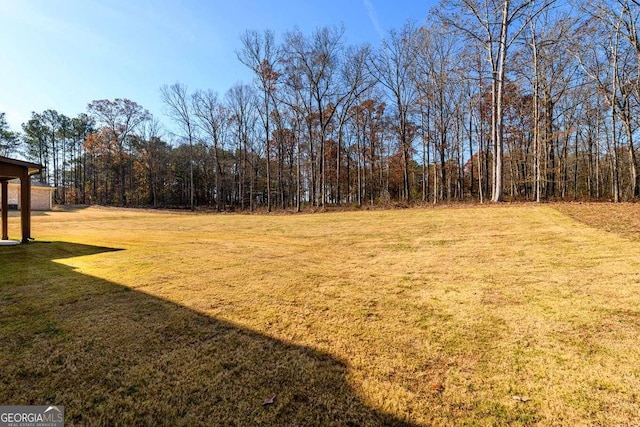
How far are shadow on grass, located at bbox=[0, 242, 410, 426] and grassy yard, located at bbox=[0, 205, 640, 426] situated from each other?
1 cm

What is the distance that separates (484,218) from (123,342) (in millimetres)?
10317

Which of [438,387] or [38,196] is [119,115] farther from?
[438,387]

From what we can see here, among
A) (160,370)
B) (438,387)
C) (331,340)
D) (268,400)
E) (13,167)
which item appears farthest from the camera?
(13,167)

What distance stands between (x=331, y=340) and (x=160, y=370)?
1.40m

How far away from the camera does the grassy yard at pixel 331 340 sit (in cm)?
190

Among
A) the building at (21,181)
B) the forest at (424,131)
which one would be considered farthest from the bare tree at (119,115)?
the building at (21,181)

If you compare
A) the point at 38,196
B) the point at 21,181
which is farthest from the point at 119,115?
the point at 21,181

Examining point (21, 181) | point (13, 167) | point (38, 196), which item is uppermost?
point (38, 196)

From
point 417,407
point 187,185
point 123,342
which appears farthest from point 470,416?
point 187,185

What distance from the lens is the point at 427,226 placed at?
945cm

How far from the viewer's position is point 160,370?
2.26 metres

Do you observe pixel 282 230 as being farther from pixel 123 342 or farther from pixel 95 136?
pixel 95 136

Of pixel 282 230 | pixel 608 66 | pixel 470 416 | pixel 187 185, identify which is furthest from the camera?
pixel 187 185

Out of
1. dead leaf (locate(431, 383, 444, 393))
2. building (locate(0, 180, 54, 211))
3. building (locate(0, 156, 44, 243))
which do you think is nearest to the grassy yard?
dead leaf (locate(431, 383, 444, 393))
